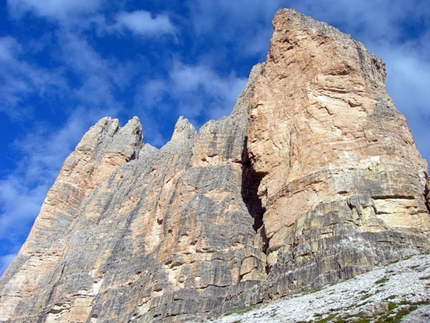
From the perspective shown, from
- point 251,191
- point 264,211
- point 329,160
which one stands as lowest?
point 264,211

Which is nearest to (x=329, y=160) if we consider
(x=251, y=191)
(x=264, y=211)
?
(x=264, y=211)

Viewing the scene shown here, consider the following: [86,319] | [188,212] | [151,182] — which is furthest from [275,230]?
[151,182]

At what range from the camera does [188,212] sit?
4638 cm

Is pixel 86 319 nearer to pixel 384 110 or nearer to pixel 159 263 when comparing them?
pixel 159 263

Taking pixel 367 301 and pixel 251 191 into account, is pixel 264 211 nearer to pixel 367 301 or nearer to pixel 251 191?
pixel 251 191

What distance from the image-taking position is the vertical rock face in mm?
34125

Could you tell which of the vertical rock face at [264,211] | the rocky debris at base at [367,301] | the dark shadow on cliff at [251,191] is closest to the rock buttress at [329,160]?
the vertical rock face at [264,211]

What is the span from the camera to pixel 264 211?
149ft

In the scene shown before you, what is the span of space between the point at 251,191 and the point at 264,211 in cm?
535

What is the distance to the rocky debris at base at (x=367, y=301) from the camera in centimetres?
2034

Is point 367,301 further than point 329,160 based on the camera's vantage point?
No

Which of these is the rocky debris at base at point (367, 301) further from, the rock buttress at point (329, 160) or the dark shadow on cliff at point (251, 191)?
the dark shadow on cliff at point (251, 191)

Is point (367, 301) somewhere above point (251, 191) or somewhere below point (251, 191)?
below

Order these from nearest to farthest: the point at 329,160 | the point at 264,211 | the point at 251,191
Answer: the point at 329,160, the point at 264,211, the point at 251,191
